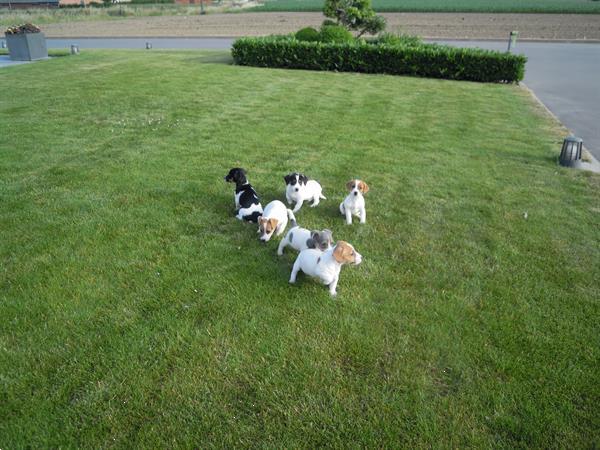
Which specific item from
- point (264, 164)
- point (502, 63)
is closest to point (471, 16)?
point (502, 63)

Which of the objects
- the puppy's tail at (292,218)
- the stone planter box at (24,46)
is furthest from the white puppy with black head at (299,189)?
Result: the stone planter box at (24,46)

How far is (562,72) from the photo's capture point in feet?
63.4

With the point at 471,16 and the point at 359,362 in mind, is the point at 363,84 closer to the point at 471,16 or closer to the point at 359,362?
the point at 359,362

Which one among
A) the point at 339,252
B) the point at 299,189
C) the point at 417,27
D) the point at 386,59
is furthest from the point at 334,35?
the point at 417,27

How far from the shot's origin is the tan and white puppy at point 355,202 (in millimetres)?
5527

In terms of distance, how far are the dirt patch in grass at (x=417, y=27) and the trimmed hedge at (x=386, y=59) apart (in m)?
17.8

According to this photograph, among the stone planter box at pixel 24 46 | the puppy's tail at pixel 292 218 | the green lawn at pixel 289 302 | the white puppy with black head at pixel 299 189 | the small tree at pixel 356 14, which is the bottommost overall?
the green lawn at pixel 289 302

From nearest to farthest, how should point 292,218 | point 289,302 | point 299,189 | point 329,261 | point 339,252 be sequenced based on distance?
point 339,252, point 329,261, point 289,302, point 292,218, point 299,189

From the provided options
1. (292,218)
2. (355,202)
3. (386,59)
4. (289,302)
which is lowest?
(289,302)

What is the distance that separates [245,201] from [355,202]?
1.53m

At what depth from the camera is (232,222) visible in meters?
5.84

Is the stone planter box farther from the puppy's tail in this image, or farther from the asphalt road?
the puppy's tail

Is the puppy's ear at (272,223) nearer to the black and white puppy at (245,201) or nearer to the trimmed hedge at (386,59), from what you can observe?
the black and white puppy at (245,201)

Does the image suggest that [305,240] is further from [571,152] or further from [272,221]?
[571,152]
